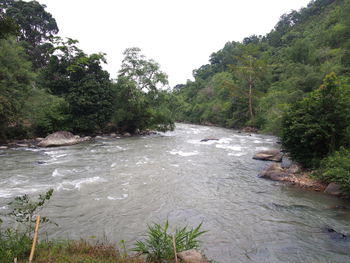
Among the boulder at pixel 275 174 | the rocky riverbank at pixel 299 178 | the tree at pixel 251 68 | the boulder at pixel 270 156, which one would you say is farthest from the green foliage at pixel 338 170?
the tree at pixel 251 68

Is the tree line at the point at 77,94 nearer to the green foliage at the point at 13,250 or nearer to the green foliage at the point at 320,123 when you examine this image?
the green foliage at the point at 13,250

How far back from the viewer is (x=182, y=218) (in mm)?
7137

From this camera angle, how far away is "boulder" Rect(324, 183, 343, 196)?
8.67m

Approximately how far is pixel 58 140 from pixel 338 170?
20273 mm

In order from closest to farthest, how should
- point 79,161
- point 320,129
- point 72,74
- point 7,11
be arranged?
point 320,129 < point 79,161 < point 72,74 < point 7,11

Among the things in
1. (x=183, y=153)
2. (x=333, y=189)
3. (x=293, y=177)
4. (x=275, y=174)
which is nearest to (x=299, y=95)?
(x=183, y=153)

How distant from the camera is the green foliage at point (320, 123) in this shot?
34.6 ft

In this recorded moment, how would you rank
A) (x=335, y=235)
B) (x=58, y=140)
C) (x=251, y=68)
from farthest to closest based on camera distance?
(x=251, y=68) < (x=58, y=140) < (x=335, y=235)

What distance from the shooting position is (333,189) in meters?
8.91

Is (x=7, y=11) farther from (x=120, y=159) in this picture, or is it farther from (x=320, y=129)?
(x=320, y=129)

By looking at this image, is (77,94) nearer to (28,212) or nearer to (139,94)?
(139,94)

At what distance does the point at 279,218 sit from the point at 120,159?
10.6 meters

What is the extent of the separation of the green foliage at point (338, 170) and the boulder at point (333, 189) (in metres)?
0.17

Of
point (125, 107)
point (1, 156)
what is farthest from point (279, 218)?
point (125, 107)
